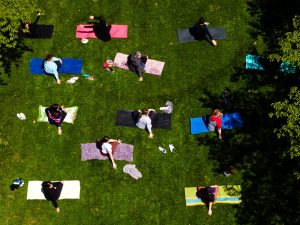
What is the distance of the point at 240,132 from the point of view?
1894cm

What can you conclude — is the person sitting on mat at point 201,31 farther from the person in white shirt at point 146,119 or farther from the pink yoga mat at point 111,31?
the person in white shirt at point 146,119

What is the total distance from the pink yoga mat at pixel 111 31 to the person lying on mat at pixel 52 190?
8327mm

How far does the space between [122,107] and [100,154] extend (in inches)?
105

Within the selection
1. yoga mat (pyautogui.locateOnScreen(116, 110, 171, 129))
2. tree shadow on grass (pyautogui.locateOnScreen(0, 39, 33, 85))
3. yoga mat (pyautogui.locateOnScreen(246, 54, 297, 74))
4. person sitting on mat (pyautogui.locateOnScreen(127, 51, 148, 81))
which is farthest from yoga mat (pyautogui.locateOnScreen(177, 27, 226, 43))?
tree shadow on grass (pyautogui.locateOnScreen(0, 39, 33, 85))

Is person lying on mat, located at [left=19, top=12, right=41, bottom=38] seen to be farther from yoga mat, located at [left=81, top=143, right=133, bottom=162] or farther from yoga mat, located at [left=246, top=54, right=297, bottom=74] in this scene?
yoga mat, located at [left=246, top=54, right=297, bottom=74]

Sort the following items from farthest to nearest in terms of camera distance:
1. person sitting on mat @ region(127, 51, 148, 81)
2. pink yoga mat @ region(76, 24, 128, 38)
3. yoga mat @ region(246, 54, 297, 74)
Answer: pink yoga mat @ region(76, 24, 128, 38) → yoga mat @ region(246, 54, 297, 74) → person sitting on mat @ region(127, 51, 148, 81)

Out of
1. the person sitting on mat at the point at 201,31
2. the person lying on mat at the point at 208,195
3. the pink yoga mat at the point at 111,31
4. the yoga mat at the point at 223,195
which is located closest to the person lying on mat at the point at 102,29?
the pink yoga mat at the point at 111,31

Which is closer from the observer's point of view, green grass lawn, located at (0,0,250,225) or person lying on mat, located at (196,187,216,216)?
person lying on mat, located at (196,187,216,216)

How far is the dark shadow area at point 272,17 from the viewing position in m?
21.5

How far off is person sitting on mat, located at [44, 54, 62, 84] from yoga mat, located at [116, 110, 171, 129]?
3.80 m

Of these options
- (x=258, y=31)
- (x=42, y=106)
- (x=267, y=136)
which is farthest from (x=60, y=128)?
(x=258, y=31)

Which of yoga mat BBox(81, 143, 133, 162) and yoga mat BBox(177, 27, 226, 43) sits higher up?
yoga mat BBox(177, 27, 226, 43)

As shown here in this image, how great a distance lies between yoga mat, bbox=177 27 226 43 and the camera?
21.4m

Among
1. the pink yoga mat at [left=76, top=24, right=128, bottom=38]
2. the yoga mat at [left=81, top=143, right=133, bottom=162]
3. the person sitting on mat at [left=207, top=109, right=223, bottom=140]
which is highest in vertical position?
the pink yoga mat at [left=76, top=24, right=128, bottom=38]
